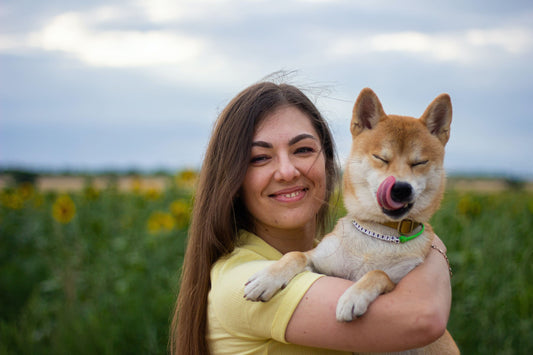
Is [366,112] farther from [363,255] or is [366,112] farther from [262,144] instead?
[363,255]

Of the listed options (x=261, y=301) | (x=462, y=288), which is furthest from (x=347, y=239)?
(x=462, y=288)

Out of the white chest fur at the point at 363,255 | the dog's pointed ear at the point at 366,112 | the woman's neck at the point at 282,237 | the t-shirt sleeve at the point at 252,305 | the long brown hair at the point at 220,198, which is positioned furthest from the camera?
the woman's neck at the point at 282,237

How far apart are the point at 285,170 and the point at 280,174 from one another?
3 centimetres

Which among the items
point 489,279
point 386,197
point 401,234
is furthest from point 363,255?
point 489,279

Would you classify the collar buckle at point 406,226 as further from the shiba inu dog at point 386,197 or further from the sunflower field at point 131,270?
the sunflower field at point 131,270

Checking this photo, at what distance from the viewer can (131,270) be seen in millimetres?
5258

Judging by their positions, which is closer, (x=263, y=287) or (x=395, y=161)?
(x=263, y=287)

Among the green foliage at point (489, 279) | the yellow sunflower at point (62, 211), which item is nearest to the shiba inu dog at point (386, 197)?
the green foliage at point (489, 279)

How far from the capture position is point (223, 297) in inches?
80.6

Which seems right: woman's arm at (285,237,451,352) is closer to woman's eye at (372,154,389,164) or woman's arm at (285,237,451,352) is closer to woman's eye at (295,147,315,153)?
woman's eye at (372,154,389,164)

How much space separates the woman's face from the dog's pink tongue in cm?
48

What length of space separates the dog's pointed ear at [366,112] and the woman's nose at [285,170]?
35cm

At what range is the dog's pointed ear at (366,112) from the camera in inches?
89.3

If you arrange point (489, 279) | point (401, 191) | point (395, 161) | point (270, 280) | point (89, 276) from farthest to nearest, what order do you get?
1. point (89, 276)
2. point (489, 279)
3. point (395, 161)
4. point (401, 191)
5. point (270, 280)
